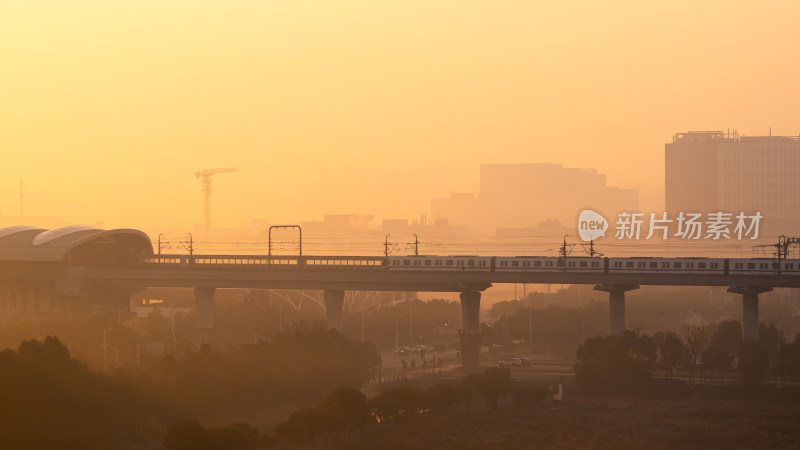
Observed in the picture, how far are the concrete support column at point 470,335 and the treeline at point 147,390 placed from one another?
68.6ft

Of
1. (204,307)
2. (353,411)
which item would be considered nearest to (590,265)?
(204,307)

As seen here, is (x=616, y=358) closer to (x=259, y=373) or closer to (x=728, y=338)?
(x=728, y=338)

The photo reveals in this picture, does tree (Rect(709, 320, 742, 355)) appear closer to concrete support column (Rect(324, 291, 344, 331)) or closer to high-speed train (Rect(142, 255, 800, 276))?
high-speed train (Rect(142, 255, 800, 276))

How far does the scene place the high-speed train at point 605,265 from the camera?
118375 mm

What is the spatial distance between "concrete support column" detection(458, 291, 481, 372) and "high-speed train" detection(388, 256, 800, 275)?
3.53 m

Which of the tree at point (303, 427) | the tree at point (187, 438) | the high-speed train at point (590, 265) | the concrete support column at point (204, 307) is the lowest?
the tree at point (303, 427)

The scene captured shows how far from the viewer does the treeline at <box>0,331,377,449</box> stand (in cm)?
7006

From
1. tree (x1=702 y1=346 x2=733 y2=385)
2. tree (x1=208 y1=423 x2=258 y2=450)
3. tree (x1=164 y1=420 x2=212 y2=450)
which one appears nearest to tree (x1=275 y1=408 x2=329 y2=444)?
tree (x1=208 y1=423 x2=258 y2=450)

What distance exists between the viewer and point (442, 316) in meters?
189

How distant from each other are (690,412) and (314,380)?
3107cm

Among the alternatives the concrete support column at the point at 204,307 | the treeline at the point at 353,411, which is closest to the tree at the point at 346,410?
the treeline at the point at 353,411

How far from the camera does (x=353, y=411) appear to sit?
257 ft

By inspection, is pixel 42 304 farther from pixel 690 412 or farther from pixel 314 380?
pixel 690 412

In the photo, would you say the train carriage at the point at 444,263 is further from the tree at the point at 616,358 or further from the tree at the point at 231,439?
the tree at the point at 231,439
